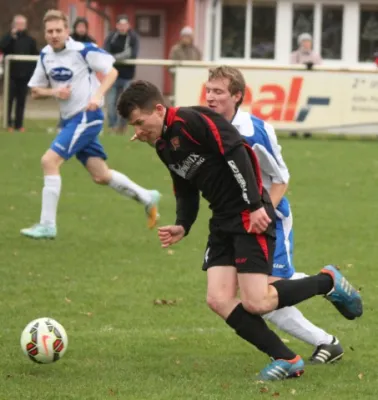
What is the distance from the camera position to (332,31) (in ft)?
119

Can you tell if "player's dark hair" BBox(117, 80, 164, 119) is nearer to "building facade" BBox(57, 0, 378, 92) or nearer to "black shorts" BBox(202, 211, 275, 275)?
"black shorts" BBox(202, 211, 275, 275)

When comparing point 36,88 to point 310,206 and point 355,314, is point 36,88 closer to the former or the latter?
point 310,206

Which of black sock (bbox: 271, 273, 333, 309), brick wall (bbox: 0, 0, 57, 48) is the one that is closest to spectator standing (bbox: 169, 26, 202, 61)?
black sock (bbox: 271, 273, 333, 309)

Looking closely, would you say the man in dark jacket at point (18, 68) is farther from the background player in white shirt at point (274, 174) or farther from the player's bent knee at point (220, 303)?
the player's bent knee at point (220, 303)

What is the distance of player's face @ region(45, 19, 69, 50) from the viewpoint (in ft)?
37.2

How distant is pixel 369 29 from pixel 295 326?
30349mm

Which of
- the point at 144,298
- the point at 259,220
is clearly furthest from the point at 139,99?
the point at 144,298

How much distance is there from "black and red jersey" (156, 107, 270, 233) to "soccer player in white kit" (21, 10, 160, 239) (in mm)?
5069

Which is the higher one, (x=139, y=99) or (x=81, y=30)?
(x=139, y=99)

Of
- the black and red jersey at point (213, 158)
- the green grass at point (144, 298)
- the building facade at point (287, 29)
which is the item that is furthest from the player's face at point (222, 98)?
the building facade at point (287, 29)

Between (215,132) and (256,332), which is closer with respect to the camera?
(215,132)

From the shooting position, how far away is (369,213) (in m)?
13.5

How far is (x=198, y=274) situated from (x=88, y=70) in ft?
9.44

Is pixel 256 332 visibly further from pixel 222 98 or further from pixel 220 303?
pixel 222 98
